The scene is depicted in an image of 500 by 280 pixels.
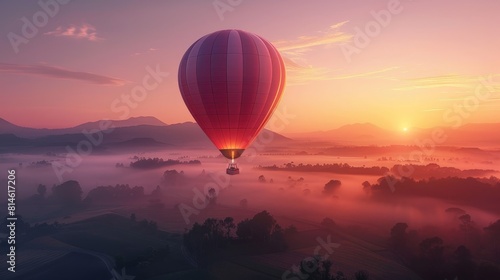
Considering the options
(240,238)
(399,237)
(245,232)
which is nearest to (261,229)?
(245,232)

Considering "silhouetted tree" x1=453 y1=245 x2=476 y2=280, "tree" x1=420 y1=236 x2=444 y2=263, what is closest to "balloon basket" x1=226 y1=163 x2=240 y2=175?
"tree" x1=420 y1=236 x2=444 y2=263

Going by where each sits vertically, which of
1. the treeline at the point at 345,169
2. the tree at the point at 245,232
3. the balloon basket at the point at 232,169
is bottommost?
the tree at the point at 245,232

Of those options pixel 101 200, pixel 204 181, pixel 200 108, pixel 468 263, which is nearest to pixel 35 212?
pixel 101 200

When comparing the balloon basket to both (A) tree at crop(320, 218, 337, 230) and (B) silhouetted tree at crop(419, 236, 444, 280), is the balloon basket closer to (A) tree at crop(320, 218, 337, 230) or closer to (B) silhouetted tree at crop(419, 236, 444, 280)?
(B) silhouetted tree at crop(419, 236, 444, 280)

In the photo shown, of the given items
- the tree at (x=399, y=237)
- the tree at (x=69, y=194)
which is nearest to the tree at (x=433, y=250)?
the tree at (x=399, y=237)

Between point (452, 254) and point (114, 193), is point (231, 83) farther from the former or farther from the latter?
point (114, 193)

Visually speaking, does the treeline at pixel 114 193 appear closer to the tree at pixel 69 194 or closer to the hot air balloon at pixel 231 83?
the tree at pixel 69 194

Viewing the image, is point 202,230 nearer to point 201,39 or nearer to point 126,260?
point 126,260
